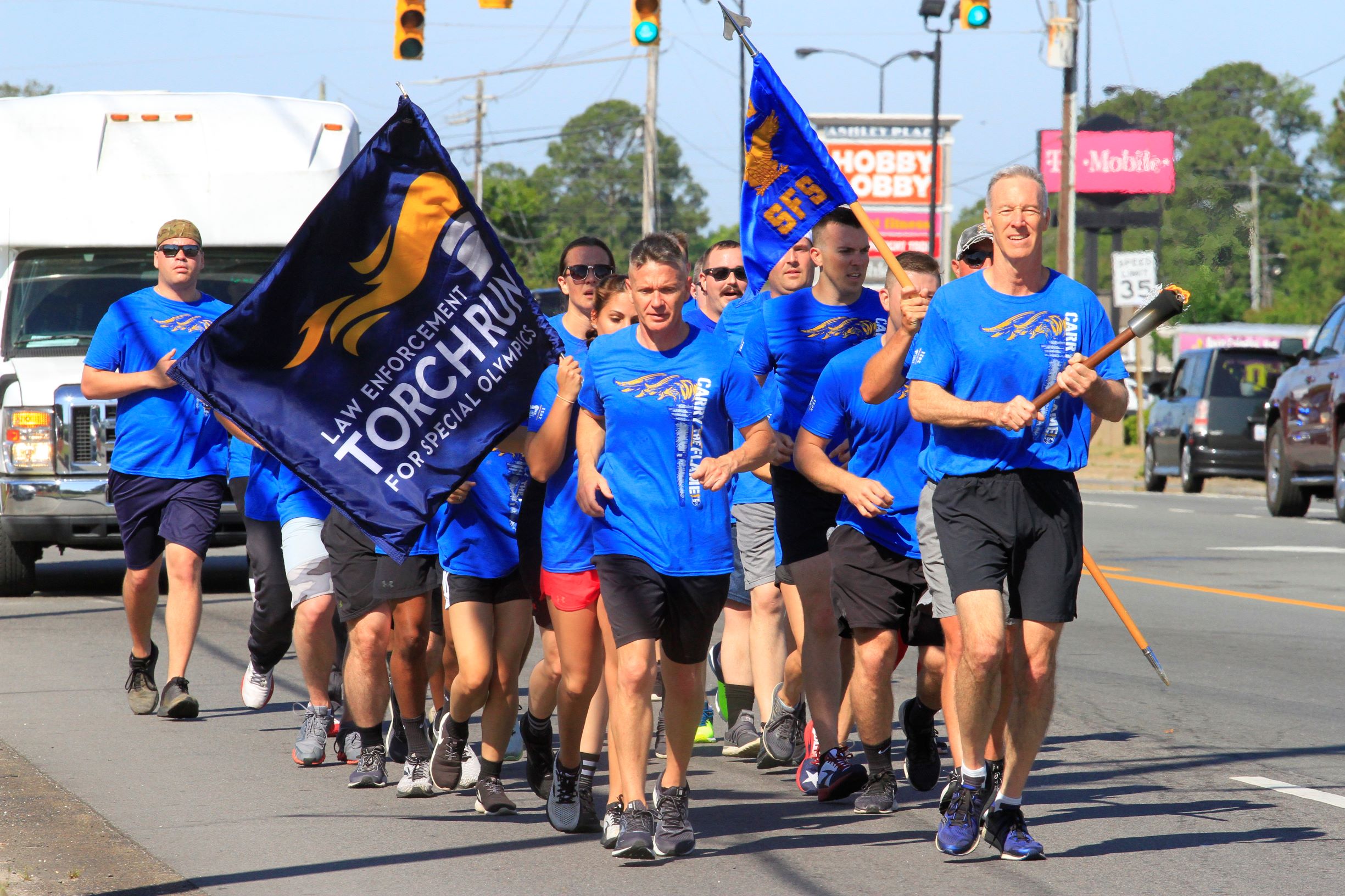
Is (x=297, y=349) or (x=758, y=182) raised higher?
(x=758, y=182)

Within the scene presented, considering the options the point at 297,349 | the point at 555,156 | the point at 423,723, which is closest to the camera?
the point at 297,349

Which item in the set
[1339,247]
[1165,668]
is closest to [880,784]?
[1165,668]

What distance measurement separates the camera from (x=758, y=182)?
7457 millimetres

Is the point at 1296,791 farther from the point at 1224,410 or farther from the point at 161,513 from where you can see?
the point at 1224,410

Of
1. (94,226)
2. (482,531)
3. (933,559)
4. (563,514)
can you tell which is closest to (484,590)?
(482,531)

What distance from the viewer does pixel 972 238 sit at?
6574mm

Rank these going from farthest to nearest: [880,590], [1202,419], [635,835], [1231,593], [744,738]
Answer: [1202,419] → [1231,593] → [744,738] → [880,590] → [635,835]

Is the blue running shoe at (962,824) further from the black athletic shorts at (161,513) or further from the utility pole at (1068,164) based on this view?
the utility pole at (1068,164)

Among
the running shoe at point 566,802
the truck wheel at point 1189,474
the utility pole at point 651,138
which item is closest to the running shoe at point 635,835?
the running shoe at point 566,802

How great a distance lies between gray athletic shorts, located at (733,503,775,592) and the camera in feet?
25.9

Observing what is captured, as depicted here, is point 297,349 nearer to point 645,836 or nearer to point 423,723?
point 423,723

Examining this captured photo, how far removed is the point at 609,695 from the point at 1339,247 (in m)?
61.6

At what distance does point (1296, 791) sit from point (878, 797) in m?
1.65

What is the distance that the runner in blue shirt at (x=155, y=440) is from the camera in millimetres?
8570
